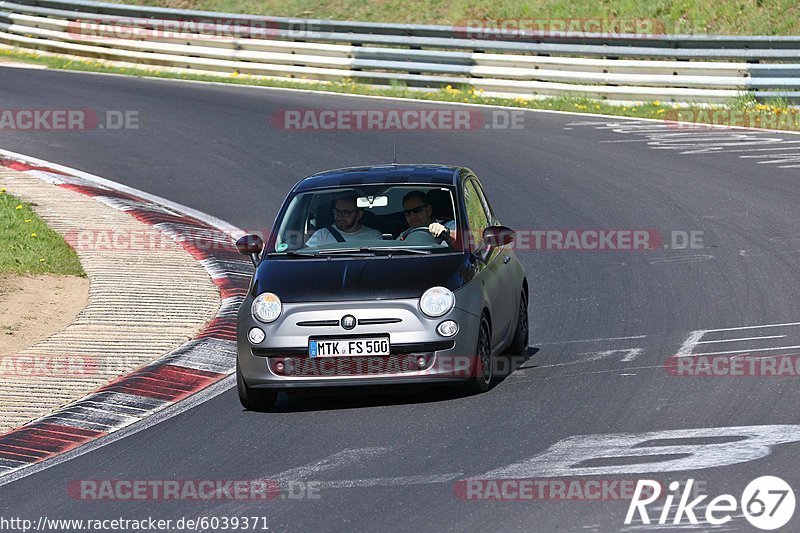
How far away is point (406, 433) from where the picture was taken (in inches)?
350

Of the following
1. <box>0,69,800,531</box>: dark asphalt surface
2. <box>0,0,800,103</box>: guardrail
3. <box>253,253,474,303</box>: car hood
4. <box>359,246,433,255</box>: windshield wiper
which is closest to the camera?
<box>0,69,800,531</box>: dark asphalt surface

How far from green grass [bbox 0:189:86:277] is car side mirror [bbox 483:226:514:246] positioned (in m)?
5.53

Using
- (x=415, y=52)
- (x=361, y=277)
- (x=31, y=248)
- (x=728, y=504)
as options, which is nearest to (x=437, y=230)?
(x=361, y=277)

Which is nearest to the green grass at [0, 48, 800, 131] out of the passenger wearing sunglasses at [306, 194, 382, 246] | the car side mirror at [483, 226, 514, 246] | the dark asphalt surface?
the dark asphalt surface

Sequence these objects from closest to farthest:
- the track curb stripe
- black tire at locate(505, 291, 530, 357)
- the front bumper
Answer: the track curb stripe, the front bumper, black tire at locate(505, 291, 530, 357)

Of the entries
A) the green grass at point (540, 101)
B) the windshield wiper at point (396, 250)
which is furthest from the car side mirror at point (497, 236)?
the green grass at point (540, 101)

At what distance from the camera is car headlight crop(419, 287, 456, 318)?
9.57 metres

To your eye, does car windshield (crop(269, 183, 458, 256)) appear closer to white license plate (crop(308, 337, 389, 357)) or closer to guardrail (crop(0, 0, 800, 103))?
white license plate (crop(308, 337, 389, 357))

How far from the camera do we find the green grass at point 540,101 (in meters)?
21.9

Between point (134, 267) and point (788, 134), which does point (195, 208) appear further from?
point (788, 134)

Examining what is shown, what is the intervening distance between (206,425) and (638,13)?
2076 centimetres

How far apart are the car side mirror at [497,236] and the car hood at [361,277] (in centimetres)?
35

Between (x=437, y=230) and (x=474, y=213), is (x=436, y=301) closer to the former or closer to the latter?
(x=437, y=230)

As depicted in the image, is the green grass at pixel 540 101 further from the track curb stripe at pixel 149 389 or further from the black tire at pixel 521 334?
the black tire at pixel 521 334
